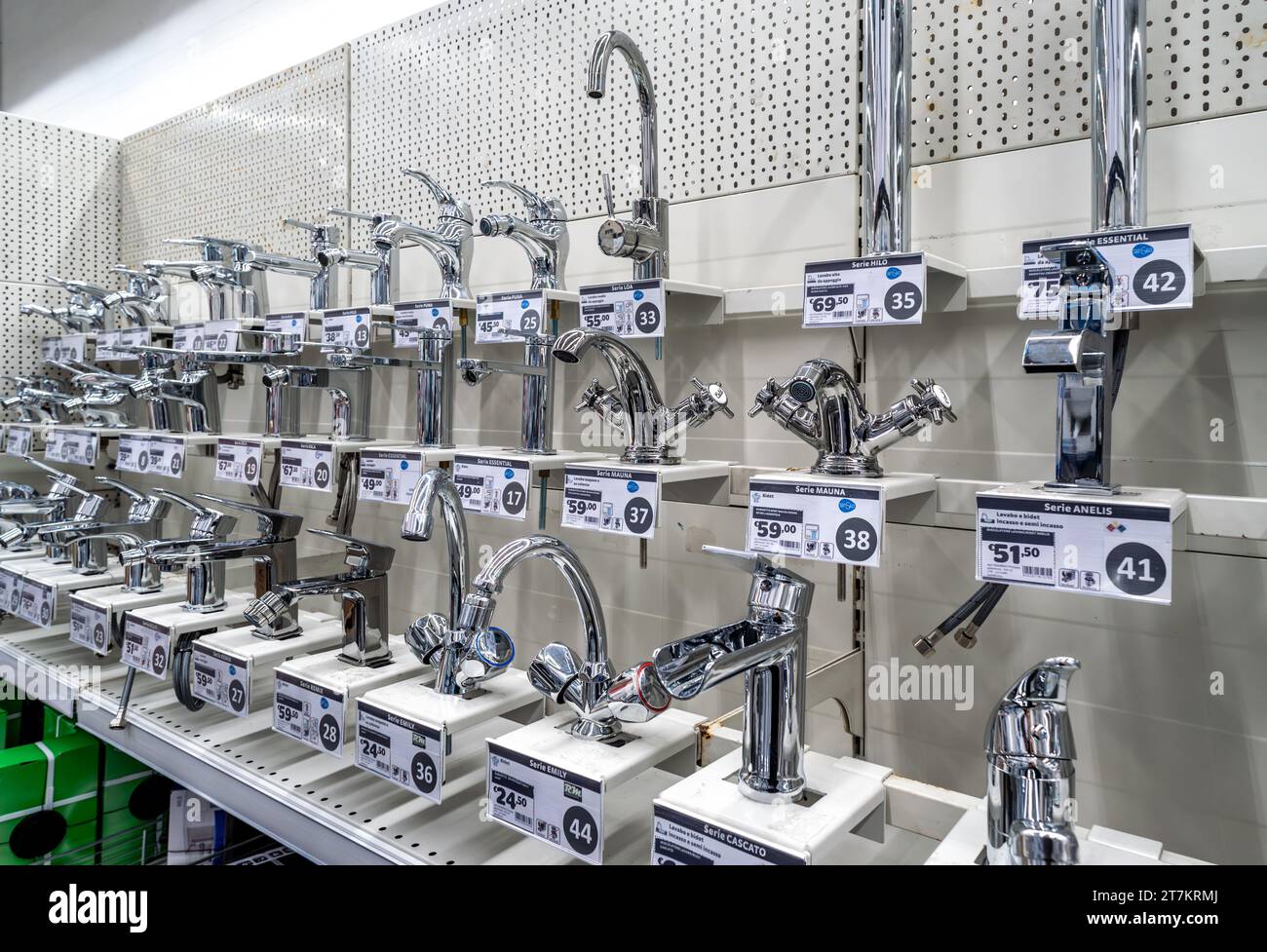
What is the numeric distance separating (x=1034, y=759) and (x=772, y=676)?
0.31m

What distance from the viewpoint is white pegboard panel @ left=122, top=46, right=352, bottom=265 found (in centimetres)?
218

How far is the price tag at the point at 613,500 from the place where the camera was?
3.57ft

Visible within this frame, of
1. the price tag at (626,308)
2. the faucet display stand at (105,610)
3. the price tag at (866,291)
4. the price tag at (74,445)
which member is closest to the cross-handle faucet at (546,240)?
the price tag at (626,308)

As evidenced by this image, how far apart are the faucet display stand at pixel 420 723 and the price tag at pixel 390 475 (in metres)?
0.32

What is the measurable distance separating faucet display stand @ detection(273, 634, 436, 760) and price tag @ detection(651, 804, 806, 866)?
0.56 metres

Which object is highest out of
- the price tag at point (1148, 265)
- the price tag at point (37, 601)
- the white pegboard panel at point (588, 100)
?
the white pegboard panel at point (588, 100)

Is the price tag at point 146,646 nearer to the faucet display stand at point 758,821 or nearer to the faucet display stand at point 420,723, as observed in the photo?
the faucet display stand at point 420,723

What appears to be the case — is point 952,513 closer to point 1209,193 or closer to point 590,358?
point 1209,193

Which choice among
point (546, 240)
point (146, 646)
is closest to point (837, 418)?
point (546, 240)

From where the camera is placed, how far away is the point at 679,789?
983 mm

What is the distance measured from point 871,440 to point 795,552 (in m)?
0.21

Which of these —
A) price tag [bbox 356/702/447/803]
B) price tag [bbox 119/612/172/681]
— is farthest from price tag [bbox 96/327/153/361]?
price tag [bbox 356/702/447/803]

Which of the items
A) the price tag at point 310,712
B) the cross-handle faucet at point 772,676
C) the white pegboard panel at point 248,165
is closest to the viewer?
the cross-handle faucet at point 772,676

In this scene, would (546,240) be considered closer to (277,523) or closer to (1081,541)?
(277,523)
